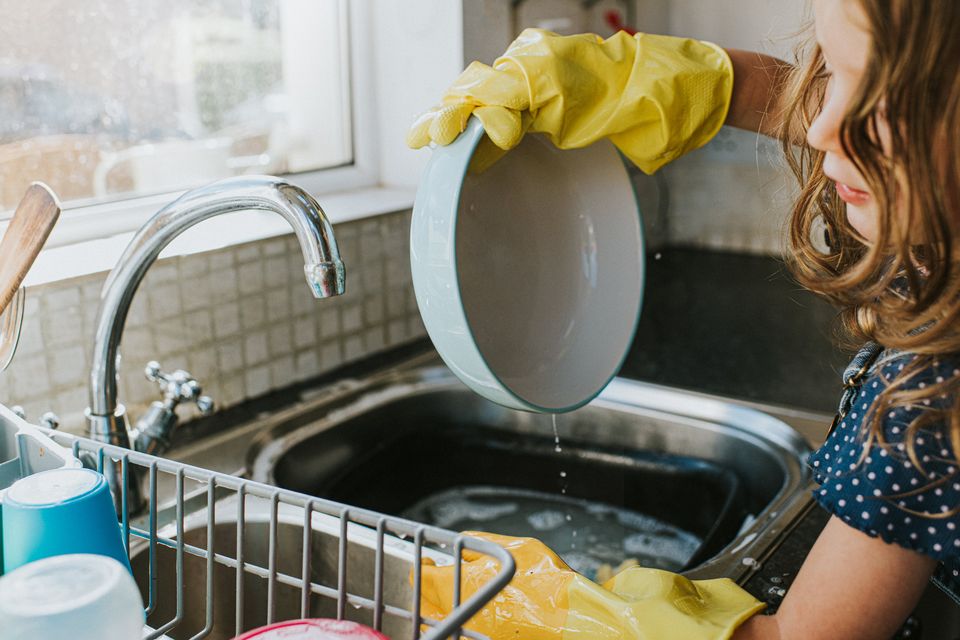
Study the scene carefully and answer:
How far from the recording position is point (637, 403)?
140 centimetres

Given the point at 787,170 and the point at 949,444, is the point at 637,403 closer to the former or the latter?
the point at 787,170

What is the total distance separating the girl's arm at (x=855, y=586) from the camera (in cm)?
65

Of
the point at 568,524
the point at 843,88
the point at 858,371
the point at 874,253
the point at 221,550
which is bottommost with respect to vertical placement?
the point at 568,524

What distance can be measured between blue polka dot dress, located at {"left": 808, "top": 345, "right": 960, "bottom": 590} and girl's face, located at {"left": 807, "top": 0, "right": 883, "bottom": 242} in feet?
0.35

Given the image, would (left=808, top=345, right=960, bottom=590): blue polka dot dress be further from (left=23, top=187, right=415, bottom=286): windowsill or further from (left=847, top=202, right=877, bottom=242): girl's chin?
(left=23, top=187, right=415, bottom=286): windowsill

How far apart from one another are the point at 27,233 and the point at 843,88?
56cm

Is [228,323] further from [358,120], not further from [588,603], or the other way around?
[588,603]

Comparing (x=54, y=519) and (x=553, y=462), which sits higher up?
(x=54, y=519)

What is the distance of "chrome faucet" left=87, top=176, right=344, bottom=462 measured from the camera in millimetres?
757

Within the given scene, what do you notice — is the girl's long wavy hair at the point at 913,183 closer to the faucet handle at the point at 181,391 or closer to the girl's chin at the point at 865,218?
the girl's chin at the point at 865,218

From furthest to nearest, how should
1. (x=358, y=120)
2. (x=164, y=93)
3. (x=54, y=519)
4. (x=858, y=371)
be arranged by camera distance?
(x=358, y=120) < (x=164, y=93) < (x=858, y=371) < (x=54, y=519)

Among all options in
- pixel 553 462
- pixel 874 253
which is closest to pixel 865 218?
pixel 874 253

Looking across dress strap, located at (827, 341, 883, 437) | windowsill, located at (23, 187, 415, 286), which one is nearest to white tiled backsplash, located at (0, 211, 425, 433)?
windowsill, located at (23, 187, 415, 286)

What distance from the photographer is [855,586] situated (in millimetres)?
662
